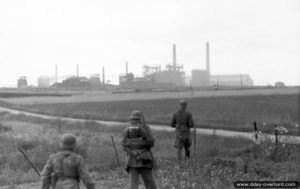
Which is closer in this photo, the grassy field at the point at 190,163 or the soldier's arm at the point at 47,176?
the soldier's arm at the point at 47,176

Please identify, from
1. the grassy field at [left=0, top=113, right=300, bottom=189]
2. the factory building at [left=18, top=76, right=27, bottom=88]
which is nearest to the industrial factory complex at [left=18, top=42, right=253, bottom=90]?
the factory building at [left=18, top=76, right=27, bottom=88]

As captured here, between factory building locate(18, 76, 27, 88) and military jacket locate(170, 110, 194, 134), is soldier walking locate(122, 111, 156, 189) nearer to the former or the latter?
military jacket locate(170, 110, 194, 134)

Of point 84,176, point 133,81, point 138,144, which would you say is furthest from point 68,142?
point 133,81

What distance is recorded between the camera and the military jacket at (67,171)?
5164mm

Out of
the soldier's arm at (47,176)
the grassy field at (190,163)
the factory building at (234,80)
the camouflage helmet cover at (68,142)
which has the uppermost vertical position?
the factory building at (234,80)

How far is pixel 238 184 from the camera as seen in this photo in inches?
243

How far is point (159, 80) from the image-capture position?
3735 inches

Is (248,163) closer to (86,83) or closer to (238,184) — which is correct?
(238,184)

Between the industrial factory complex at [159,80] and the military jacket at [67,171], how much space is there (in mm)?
68399

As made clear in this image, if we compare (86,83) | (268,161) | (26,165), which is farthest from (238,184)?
(86,83)

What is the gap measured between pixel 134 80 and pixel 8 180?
75978 millimetres

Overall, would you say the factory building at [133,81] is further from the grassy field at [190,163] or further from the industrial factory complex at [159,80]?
the grassy field at [190,163]

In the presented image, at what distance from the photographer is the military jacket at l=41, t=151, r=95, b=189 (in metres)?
5.16

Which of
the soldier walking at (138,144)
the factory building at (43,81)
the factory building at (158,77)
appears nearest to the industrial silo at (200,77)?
the factory building at (158,77)
